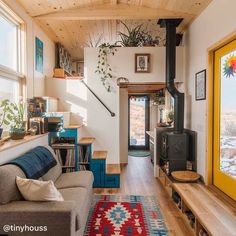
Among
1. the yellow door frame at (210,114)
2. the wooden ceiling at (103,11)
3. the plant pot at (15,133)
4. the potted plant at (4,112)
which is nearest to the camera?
the potted plant at (4,112)

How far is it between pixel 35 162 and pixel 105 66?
2.71 metres

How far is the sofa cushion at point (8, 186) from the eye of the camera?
1940mm

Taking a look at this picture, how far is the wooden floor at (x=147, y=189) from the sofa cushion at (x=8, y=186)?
5.56 feet

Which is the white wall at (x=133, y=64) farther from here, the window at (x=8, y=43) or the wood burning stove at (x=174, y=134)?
the window at (x=8, y=43)

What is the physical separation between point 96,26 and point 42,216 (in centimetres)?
419

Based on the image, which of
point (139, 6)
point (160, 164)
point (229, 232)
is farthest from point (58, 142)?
point (229, 232)

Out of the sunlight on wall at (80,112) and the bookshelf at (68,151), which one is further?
the sunlight on wall at (80,112)

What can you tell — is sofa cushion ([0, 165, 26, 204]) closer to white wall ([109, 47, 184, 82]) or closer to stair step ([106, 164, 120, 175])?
stair step ([106, 164, 120, 175])

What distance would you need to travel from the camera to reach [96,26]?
16.5ft

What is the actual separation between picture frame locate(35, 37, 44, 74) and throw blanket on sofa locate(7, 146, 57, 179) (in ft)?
5.83

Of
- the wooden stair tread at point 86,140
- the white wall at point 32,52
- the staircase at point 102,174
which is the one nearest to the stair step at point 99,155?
the staircase at point 102,174

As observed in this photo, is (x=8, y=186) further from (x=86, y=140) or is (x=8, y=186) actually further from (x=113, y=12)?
(x=113, y=12)

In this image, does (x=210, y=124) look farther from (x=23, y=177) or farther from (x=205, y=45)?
(x=23, y=177)

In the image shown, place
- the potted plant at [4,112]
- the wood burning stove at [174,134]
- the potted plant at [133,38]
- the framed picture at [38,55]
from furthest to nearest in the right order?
the potted plant at [133,38]
the framed picture at [38,55]
the wood burning stove at [174,134]
the potted plant at [4,112]
